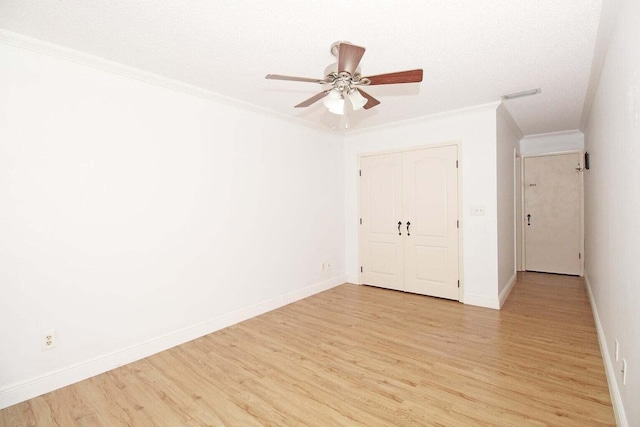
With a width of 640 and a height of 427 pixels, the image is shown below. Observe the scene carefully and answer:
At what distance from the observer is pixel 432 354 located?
266 centimetres

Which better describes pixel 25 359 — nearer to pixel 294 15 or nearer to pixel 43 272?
pixel 43 272

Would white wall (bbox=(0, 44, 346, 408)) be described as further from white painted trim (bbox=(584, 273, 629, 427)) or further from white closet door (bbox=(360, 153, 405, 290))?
white painted trim (bbox=(584, 273, 629, 427))

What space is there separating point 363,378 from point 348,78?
2.20 metres

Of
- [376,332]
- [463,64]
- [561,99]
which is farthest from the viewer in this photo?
[561,99]

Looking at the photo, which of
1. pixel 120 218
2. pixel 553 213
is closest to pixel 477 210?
pixel 553 213

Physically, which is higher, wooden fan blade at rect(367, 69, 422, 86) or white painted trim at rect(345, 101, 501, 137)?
white painted trim at rect(345, 101, 501, 137)

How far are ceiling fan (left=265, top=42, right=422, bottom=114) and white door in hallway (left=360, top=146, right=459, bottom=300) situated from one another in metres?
2.13

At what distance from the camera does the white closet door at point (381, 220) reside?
456cm

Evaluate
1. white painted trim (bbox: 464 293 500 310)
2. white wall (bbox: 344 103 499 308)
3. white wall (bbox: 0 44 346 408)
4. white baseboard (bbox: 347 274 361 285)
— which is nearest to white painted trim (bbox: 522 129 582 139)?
white wall (bbox: 344 103 499 308)

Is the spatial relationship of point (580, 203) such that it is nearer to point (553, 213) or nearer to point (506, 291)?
point (553, 213)

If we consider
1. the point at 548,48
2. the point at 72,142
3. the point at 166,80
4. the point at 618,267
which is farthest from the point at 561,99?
the point at 72,142

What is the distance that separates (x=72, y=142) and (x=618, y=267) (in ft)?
13.0

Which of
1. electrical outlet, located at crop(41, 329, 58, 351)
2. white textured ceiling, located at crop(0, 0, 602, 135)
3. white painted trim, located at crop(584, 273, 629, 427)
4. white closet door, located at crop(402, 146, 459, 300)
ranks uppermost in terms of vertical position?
white textured ceiling, located at crop(0, 0, 602, 135)

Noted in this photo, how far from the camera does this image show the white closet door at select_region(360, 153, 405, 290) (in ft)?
15.0
